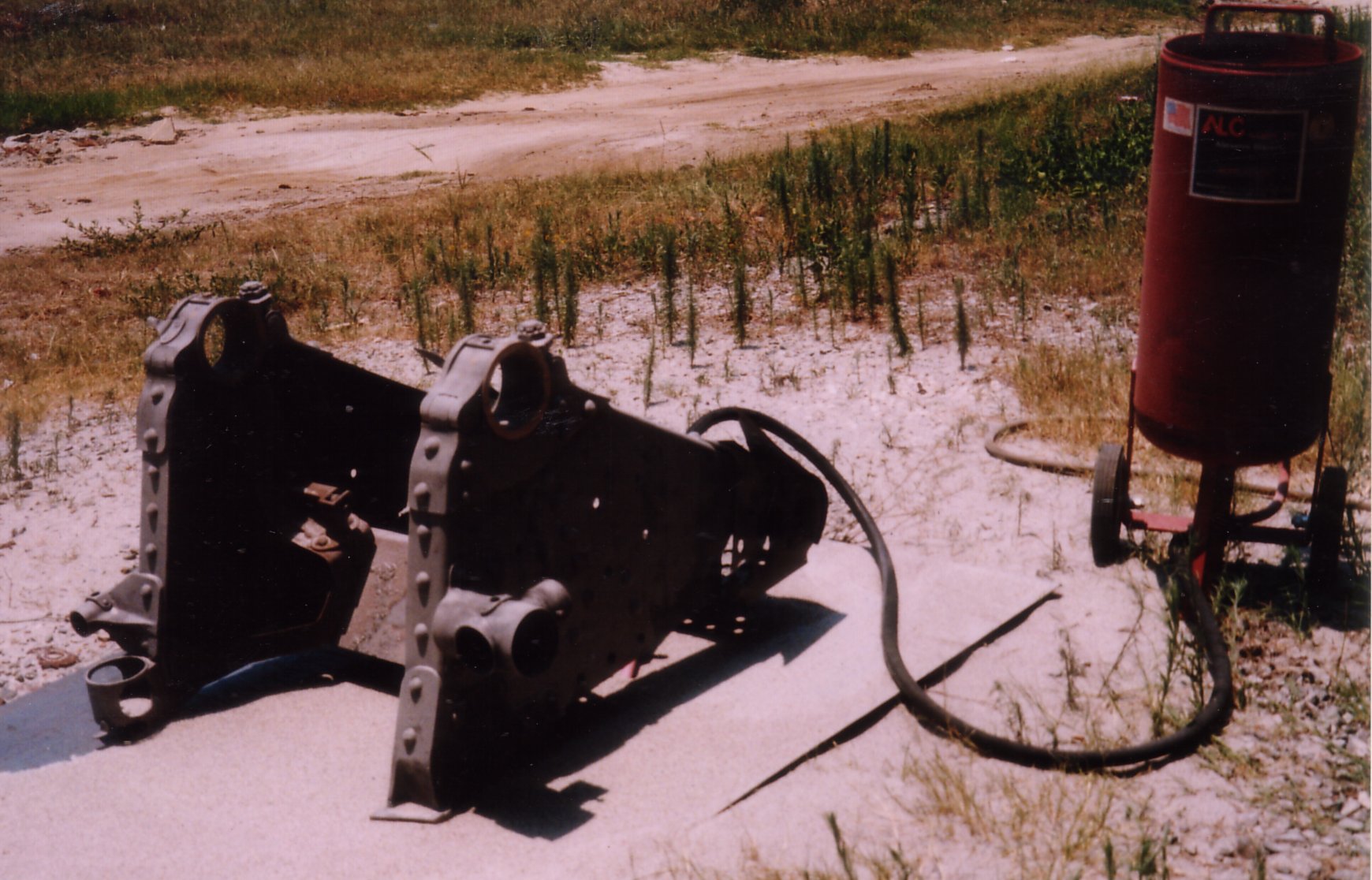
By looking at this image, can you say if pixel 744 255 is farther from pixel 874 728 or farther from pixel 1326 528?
pixel 874 728

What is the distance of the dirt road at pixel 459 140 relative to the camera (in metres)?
14.3

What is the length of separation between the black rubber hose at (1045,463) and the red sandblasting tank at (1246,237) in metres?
0.83

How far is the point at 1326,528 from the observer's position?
420 centimetres

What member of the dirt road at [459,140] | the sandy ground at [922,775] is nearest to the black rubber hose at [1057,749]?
the sandy ground at [922,775]

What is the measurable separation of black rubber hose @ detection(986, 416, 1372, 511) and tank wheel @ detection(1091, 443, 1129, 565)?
501mm

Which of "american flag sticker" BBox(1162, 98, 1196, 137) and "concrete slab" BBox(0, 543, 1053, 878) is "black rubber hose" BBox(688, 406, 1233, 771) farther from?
"american flag sticker" BBox(1162, 98, 1196, 137)

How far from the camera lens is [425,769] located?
3.19m

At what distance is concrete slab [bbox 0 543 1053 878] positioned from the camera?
125 inches

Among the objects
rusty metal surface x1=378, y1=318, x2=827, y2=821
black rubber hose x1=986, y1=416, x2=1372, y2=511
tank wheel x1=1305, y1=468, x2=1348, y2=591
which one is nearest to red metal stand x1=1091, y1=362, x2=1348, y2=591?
tank wheel x1=1305, y1=468, x2=1348, y2=591

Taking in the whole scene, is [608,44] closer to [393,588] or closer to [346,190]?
[346,190]

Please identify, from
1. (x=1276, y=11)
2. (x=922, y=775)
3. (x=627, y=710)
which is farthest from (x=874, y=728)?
(x=1276, y=11)

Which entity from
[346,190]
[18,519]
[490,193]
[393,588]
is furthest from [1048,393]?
[346,190]

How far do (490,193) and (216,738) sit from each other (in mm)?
9503

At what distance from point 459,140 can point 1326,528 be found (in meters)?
13.6
